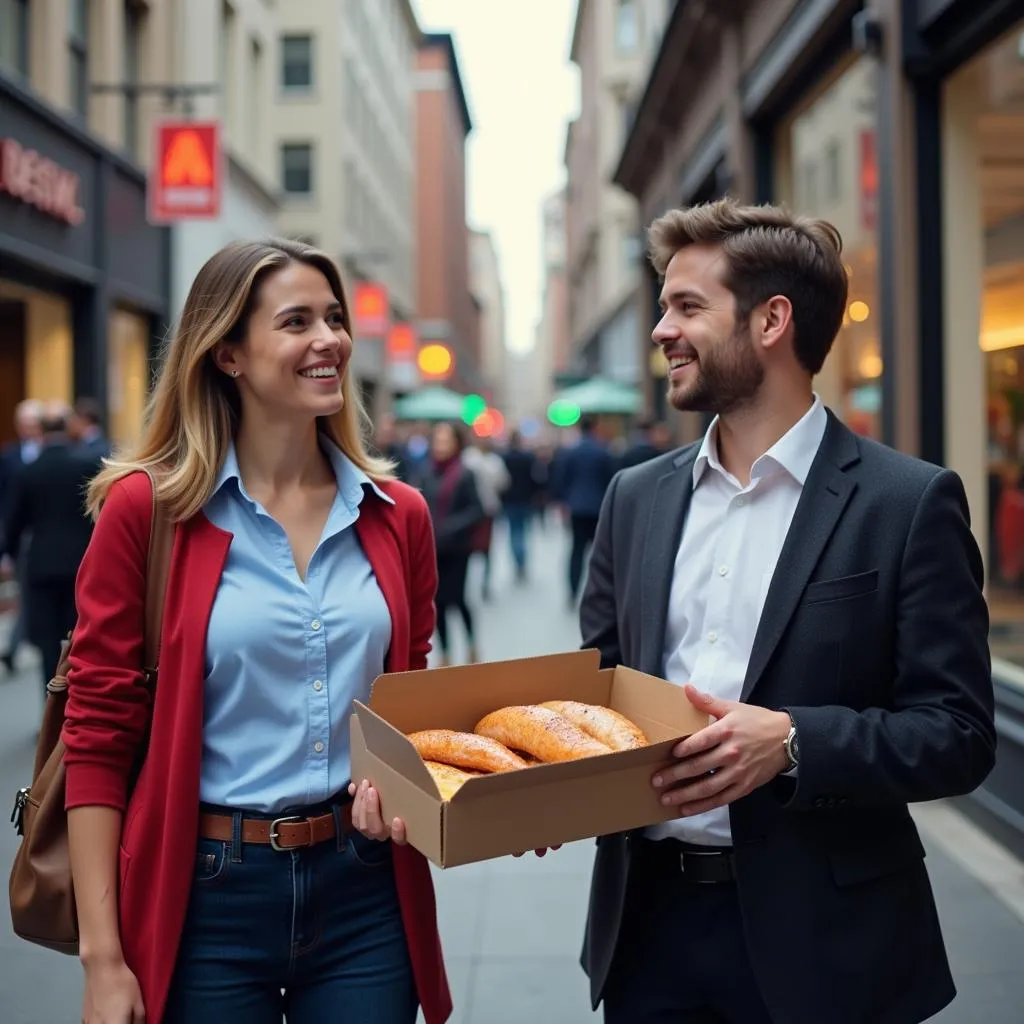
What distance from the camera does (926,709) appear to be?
215 centimetres

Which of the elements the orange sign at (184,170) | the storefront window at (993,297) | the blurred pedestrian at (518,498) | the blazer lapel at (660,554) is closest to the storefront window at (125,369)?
the orange sign at (184,170)

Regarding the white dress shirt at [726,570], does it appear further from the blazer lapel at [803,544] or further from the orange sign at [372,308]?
the orange sign at [372,308]

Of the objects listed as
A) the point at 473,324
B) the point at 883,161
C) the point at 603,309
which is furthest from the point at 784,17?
the point at 473,324

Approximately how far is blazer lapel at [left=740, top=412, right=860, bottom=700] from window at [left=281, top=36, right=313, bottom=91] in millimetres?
39480

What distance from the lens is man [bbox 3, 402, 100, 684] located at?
8.09 meters

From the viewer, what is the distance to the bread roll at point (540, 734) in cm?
198

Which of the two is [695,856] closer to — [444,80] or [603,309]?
[603,309]

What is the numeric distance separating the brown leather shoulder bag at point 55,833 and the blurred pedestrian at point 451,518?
7.44m

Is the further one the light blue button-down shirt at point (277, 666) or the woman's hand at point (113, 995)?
the light blue button-down shirt at point (277, 666)

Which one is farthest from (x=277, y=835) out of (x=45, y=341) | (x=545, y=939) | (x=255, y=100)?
(x=255, y=100)

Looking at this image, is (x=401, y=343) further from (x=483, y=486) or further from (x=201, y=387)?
(x=201, y=387)

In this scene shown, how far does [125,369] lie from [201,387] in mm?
16894

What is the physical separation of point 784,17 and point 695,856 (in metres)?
8.82

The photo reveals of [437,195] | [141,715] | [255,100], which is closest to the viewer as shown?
[141,715]
